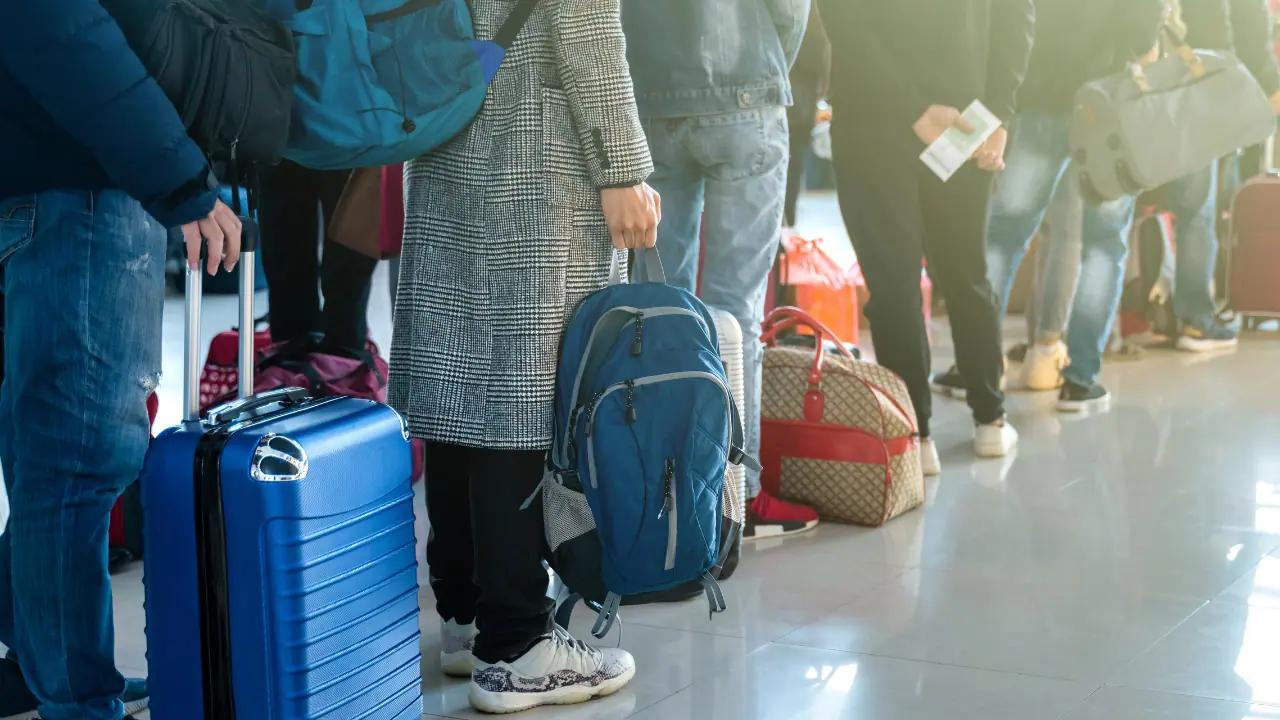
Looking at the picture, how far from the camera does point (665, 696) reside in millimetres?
2383

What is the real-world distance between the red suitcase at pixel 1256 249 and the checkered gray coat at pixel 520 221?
4806 millimetres

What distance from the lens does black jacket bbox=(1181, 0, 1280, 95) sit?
17.0 feet

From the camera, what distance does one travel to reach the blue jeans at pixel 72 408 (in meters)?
1.90

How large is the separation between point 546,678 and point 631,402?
0.50 metres

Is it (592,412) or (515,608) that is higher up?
(592,412)

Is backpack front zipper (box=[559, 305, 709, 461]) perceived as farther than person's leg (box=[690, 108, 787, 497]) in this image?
No

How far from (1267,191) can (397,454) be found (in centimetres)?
528

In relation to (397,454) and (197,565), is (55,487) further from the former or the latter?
→ (397,454)

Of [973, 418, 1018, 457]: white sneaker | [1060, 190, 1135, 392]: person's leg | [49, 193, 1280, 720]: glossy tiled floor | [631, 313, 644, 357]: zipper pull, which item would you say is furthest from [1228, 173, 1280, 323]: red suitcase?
[631, 313, 644, 357]: zipper pull

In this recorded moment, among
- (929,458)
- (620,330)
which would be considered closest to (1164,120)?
(929,458)

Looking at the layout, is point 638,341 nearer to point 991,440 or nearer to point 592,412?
point 592,412

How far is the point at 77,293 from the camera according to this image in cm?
191

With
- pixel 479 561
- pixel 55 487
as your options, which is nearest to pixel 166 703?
pixel 55 487

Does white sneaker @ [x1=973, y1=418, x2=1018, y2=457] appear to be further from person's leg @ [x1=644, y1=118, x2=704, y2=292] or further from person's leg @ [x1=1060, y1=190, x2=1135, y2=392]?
person's leg @ [x1=644, y1=118, x2=704, y2=292]
